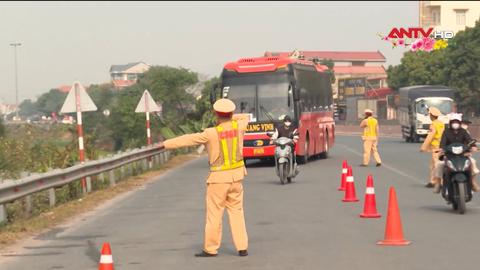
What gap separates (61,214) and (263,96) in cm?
1355

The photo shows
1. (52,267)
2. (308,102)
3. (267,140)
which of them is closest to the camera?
(52,267)

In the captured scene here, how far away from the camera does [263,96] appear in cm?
2795

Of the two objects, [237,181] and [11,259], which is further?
[11,259]

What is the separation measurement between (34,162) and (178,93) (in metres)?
66.8

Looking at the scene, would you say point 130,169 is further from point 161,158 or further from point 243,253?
point 243,253

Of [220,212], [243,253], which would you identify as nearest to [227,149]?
[220,212]

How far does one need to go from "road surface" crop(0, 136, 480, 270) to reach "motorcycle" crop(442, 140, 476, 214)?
25cm

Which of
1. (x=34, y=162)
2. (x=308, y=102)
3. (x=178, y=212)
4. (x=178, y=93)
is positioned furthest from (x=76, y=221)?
(x=178, y=93)

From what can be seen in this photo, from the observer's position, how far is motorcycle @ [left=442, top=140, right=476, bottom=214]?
1295 cm

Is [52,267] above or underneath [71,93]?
underneath

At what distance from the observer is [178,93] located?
88188mm

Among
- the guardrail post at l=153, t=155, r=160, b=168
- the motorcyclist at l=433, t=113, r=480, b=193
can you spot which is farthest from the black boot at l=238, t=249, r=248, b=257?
the guardrail post at l=153, t=155, r=160, b=168

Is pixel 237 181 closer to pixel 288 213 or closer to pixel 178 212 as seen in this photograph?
pixel 288 213

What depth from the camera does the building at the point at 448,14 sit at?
108125mm
